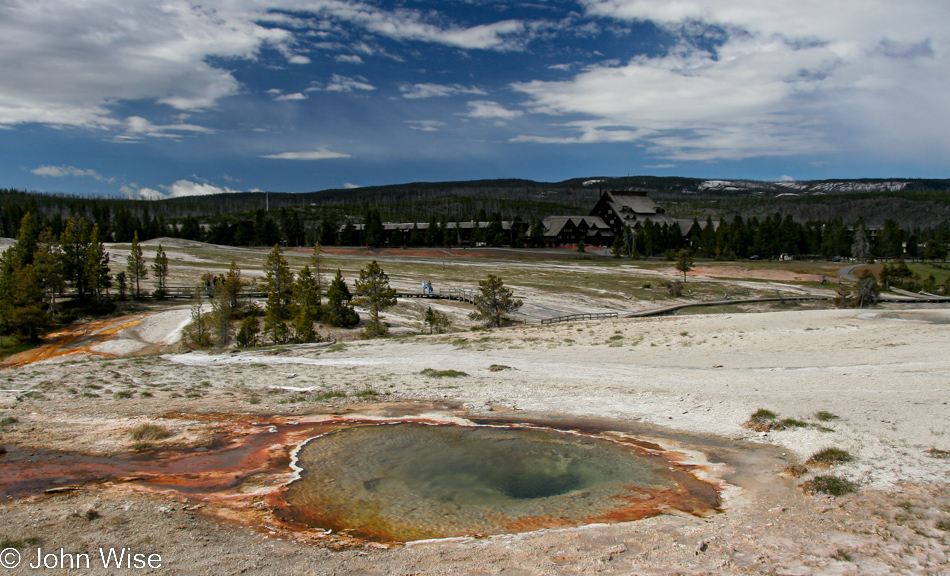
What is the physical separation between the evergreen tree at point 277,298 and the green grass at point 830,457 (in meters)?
33.3

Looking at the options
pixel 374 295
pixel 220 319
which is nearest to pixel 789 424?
pixel 374 295

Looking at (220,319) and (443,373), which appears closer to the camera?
(443,373)

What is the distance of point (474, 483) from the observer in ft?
37.3

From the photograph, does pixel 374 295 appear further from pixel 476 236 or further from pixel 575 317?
pixel 476 236

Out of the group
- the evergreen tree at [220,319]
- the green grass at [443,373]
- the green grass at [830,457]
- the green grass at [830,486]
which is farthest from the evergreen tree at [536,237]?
the green grass at [830,486]

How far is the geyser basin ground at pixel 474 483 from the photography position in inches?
376

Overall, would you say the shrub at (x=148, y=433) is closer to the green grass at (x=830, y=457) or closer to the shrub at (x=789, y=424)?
the green grass at (x=830, y=457)

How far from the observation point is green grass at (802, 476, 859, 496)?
9.78 meters

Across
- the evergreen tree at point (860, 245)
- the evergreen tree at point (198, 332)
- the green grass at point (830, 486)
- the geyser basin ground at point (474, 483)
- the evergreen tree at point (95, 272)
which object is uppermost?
the evergreen tree at point (860, 245)

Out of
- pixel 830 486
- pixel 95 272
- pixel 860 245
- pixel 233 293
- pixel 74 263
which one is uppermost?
pixel 860 245

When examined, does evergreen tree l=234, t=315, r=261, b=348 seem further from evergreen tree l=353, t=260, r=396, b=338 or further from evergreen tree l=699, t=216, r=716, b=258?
evergreen tree l=699, t=216, r=716, b=258

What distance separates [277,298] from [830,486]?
37075mm

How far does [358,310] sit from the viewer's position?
4894 centimetres

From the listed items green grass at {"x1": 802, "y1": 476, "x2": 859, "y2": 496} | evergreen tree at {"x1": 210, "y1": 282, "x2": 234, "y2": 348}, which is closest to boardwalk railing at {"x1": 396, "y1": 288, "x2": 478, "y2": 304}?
evergreen tree at {"x1": 210, "y1": 282, "x2": 234, "y2": 348}
